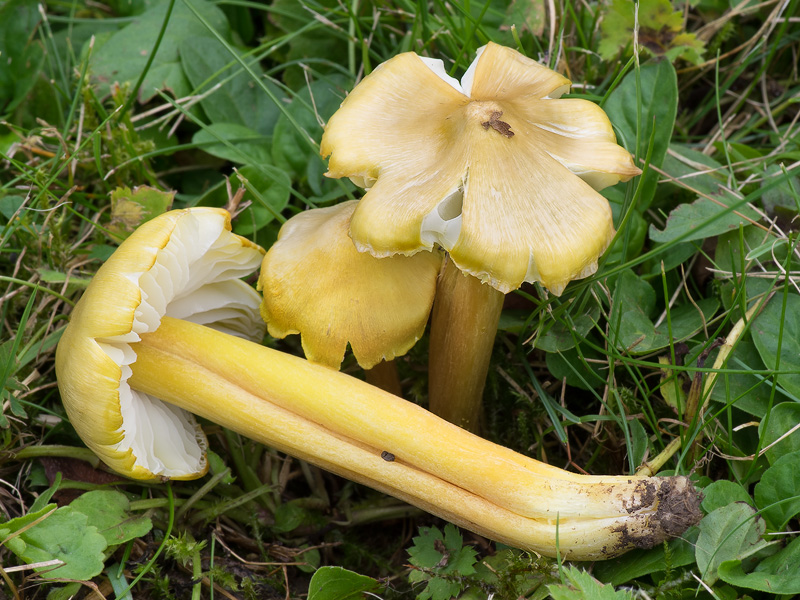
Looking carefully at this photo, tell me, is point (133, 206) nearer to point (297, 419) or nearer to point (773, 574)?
point (297, 419)

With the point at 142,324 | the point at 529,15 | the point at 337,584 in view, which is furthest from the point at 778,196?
the point at 142,324

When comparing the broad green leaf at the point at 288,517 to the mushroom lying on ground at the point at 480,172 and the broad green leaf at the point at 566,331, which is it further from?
the broad green leaf at the point at 566,331

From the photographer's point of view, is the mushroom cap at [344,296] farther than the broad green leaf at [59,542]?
Yes

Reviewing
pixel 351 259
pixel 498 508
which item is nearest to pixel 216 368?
pixel 351 259

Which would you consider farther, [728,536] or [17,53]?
[17,53]

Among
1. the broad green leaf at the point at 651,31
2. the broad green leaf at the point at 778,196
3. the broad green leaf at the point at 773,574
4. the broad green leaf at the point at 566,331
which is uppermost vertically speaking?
the broad green leaf at the point at 651,31

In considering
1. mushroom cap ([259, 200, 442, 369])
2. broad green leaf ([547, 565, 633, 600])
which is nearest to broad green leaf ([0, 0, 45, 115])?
mushroom cap ([259, 200, 442, 369])

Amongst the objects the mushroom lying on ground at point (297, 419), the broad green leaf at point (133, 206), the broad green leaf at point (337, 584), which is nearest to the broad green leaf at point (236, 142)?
the broad green leaf at point (133, 206)

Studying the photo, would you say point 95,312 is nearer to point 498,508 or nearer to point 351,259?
point 351,259
